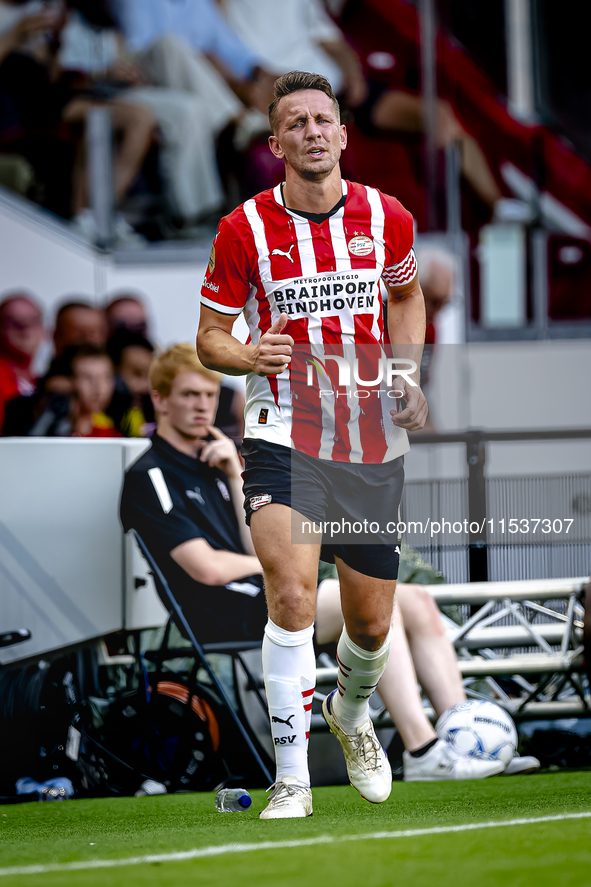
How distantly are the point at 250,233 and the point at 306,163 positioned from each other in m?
0.26

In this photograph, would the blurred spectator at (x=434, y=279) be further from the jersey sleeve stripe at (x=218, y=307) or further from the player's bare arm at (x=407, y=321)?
the jersey sleeve stripe at (x=218, y=307)

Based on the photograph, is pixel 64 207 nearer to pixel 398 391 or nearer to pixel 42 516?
pixel 42 516

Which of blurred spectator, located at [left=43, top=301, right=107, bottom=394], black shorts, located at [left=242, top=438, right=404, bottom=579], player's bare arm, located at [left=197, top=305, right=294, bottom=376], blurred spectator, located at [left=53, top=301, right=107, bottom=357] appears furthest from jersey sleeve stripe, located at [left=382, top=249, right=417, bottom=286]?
blurred spectator, located at [left=53, top=301, right=107, bottom=357]

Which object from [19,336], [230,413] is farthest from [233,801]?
[19,336]

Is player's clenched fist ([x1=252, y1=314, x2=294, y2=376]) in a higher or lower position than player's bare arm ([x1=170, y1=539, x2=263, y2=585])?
higher

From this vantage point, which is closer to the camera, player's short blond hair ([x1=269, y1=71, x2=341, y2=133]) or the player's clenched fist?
the player's clenched fist

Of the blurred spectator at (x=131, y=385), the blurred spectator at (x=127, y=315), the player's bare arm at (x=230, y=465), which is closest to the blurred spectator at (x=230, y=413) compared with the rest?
the player's bare arm at (x=230, y=465)

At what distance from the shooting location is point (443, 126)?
19.0ft

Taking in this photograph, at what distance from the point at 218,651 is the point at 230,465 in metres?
0.67

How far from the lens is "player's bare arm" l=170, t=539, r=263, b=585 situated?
3.67 metres

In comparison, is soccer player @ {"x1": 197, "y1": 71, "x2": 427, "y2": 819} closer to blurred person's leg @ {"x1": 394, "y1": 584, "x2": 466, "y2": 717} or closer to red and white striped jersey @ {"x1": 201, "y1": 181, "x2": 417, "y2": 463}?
red and white striped jersey @ {"x1": 201, "y1": 181, "x2": 417, "y2": 463}

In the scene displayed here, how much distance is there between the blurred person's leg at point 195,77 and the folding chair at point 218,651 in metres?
2.87

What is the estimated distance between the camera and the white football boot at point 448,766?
3506mm

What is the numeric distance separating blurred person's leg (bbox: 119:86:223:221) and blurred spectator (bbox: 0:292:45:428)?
1.02 m
